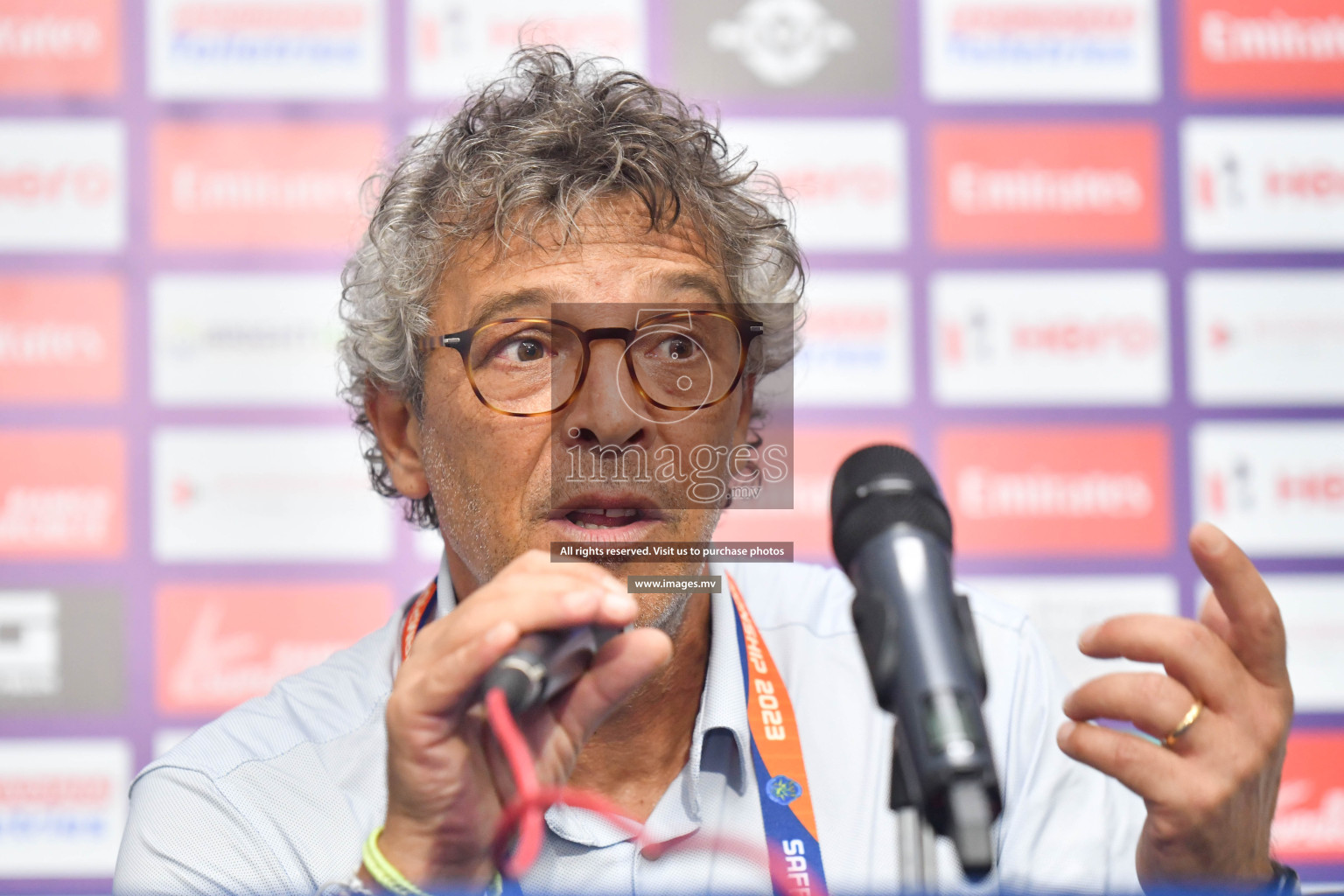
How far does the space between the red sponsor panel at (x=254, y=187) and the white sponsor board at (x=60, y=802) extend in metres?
1.37

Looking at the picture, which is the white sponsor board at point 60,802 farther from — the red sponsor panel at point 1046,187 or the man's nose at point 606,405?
the red sponsor panel at point 1046,187

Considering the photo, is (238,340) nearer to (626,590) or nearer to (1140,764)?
(626,590)

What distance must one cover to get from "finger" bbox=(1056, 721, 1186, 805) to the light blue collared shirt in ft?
1.31

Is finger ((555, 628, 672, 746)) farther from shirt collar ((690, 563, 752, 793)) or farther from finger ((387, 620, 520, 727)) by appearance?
shirt collar ((690, 563, 752, 793))

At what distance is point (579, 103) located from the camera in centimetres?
165

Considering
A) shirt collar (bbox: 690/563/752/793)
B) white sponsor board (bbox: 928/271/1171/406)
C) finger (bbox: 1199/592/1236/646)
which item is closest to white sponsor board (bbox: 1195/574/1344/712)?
white sponsor board (bbox: 928/271/1171/406)

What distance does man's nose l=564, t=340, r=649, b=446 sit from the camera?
1.28m

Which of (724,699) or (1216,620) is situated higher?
(1216,620)

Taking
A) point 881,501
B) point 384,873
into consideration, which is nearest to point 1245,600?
point 881,501

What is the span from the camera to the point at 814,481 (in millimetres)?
2764

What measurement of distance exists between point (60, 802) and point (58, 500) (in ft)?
2.64

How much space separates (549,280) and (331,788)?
769 millimetres

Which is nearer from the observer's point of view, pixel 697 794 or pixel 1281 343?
pixel 697 794

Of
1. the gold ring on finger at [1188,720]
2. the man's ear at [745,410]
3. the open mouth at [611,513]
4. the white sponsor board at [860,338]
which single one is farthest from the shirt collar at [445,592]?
the white sponsor board at [860,338]
